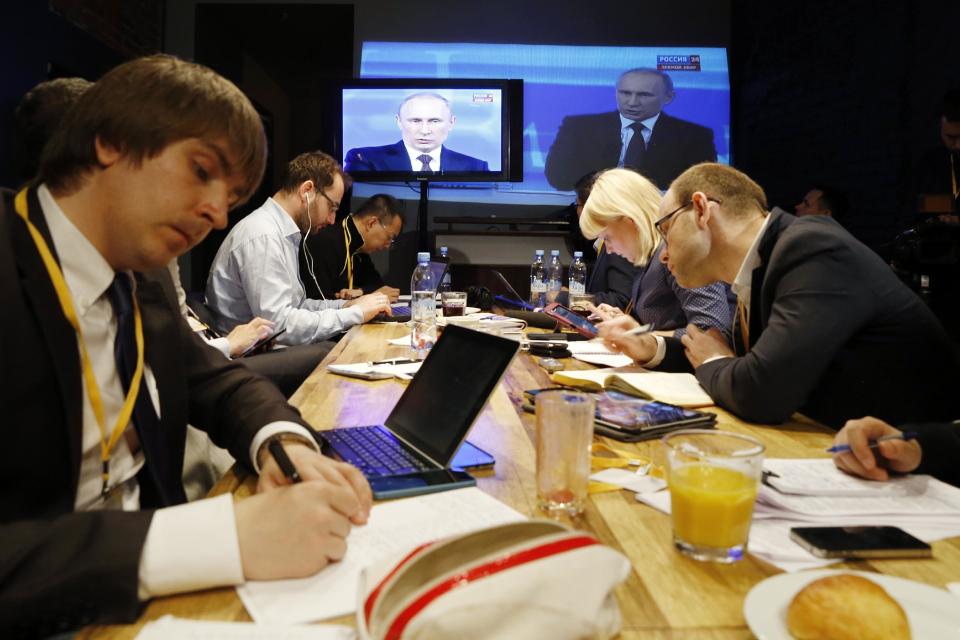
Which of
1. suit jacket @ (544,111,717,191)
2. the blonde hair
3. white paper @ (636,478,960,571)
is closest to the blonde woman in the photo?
the blonde hair

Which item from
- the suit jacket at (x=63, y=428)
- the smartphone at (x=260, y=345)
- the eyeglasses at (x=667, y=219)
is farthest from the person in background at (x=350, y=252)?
the suit jacket at (x=63, y=428)

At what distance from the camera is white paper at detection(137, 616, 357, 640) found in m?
0.60

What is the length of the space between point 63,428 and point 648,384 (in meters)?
1.25

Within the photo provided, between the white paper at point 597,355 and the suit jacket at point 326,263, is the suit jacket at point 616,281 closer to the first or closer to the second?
the white paper at point 597,355

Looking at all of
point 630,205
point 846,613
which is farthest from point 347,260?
point 846,613

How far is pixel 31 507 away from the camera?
2.88 feet

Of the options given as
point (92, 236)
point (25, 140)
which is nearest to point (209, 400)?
point (92, 236)

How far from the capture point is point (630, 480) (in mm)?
1028

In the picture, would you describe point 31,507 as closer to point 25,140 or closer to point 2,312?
point 2,312

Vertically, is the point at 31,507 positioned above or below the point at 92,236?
below

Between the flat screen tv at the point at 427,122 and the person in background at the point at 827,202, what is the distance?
2.20 meters

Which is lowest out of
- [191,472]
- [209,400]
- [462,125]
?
[191,472]

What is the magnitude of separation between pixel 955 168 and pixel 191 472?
4329 mm

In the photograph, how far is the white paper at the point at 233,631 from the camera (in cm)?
60
